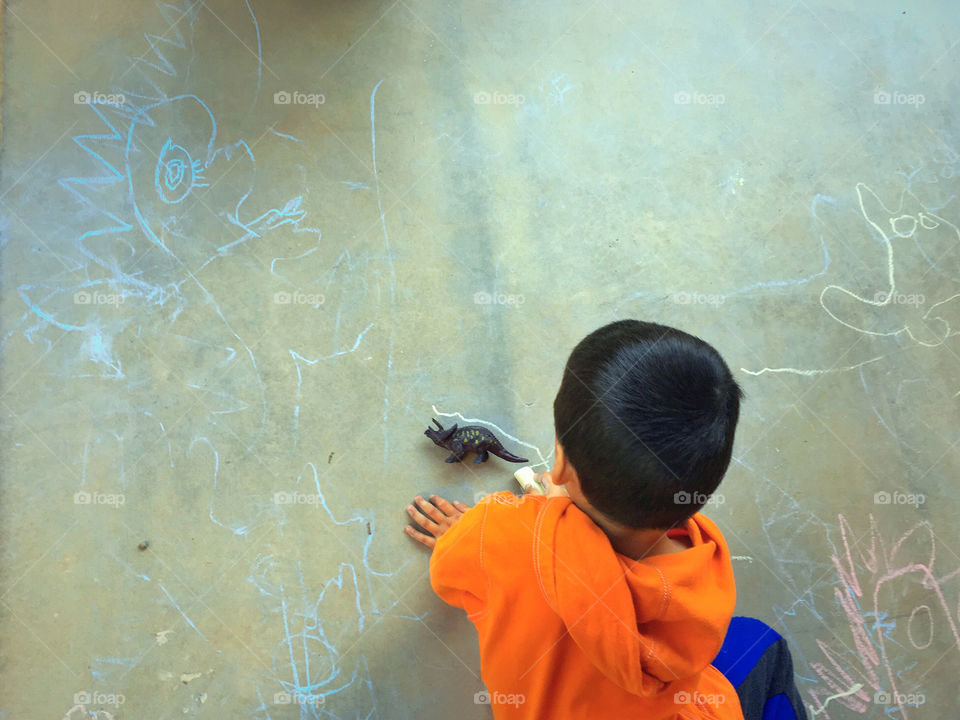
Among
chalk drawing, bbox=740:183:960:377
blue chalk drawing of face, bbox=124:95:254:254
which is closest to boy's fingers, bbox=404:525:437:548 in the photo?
blue chalk drawing of face, bbox=124:95:254:254

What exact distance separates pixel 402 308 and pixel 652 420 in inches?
50.0

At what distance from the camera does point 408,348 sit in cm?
228

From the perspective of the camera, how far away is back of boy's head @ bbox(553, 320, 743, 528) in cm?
119

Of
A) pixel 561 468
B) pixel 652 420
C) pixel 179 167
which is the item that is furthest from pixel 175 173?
pixel 652 420

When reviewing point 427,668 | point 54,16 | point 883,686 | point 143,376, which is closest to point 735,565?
point 883,686

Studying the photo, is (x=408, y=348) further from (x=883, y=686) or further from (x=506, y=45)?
(x=883, y=686)

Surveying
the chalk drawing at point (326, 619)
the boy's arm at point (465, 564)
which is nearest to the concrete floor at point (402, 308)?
the chalk drawing at point (326, 619)

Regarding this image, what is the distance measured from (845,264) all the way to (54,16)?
282 centimetres

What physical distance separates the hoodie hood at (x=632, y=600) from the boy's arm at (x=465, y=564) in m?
0.18

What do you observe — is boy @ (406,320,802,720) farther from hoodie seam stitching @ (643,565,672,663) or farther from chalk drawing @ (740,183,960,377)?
chalk drawing @ (740,183,960,377)

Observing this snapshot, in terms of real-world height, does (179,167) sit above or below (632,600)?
above

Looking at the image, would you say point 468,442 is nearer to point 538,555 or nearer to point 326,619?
point 326,619

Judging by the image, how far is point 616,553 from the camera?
1.35m

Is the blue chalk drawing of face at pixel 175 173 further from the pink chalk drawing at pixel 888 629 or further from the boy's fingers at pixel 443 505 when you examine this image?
the pink chalk drawing at pixel 888 629
